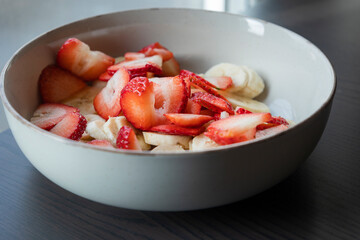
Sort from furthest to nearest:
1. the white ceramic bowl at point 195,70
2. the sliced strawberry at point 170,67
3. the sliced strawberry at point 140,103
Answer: the sliced strawberry at point 170,67 → the sliced strawberry at point 140,103 → the white ceramic bowl at point 195,70

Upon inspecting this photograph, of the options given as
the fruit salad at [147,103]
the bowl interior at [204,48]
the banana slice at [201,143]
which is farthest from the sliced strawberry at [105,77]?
the banana slice at [201,143]

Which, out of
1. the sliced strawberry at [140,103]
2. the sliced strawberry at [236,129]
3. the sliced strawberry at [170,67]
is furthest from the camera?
the sliced strawberry at [170,67]

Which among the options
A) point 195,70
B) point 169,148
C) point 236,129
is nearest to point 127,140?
point 169,148

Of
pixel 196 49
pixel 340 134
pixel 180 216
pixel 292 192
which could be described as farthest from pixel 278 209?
pixel 196 49

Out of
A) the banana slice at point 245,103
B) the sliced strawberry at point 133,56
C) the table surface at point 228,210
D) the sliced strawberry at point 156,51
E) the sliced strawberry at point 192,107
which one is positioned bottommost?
the table surface at point 228,210

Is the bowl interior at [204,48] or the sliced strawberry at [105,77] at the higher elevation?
the bowl interior at [204,48]

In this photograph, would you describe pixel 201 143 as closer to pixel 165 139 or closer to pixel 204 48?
pixel 165 139

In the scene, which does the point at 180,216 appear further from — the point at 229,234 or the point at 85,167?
the point at 85,167

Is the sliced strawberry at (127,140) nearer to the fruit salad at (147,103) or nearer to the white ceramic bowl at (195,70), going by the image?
the fruit salad at (147,103)

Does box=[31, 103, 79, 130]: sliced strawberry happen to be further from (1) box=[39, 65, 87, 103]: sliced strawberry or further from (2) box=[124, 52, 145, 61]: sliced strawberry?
(2) box=[124, 52, 145, 61]: sliced strawberry
